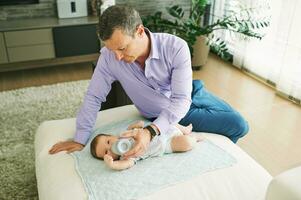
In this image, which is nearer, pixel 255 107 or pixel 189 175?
pixel 189 175

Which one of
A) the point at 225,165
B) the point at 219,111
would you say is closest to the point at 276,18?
the point at 219,111

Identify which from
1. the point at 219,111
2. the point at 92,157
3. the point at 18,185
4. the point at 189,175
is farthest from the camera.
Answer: the point at 18,185

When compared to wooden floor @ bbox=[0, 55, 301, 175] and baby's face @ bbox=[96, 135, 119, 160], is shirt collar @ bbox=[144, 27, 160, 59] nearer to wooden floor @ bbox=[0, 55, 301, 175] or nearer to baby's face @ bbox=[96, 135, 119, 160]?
baby's face @ bbox=[96, 135, 119, 160]

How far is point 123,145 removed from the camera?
1295 millimetres

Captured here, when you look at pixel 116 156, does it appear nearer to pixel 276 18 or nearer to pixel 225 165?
pixel 225 165

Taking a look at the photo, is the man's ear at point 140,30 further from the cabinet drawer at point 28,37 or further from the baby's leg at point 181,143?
the cabinet drawer at point 28,37

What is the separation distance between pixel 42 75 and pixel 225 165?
2535mm

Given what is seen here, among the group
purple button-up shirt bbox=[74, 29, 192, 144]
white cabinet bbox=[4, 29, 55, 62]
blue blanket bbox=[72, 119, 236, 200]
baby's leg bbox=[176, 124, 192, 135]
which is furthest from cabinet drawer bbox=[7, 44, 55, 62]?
baby's leg bbox=[176, 124, 192, 135]

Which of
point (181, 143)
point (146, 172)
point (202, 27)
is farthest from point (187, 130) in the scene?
point (202, 27)

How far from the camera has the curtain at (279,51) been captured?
273 centimetres

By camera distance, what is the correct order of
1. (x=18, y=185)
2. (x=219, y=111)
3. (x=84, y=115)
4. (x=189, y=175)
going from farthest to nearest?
(x=18, y=185) → (x=219, y=111) → (x=84, y=115) → (x=189, y=175)

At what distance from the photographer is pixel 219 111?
1.67 meters

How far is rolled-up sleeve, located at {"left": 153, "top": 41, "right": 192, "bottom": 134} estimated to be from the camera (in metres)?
1.38

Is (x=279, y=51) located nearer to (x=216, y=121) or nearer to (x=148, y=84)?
(x=216, y=121)
